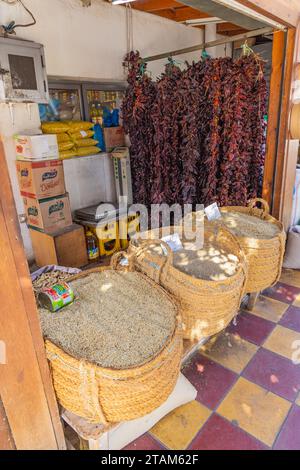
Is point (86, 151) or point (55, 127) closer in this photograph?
point (55, 127)

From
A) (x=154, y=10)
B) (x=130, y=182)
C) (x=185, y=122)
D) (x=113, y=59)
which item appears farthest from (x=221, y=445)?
(x=154, y=10)

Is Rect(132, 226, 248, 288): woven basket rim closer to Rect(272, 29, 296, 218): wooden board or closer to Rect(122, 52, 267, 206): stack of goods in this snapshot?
Rect(272, 29, 296, 218): wooden board

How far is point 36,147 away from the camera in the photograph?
9.97 feet

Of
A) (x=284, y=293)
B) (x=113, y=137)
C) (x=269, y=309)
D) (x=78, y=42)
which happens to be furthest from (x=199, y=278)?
(x=78, y=42)

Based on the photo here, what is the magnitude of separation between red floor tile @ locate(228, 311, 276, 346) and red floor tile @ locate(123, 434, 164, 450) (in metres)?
1.03

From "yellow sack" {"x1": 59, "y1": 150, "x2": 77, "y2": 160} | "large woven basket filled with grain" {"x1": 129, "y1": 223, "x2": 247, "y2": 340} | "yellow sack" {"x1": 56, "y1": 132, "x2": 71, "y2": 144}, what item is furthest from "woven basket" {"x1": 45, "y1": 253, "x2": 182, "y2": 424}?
"yellow sack" {"x1": 56, "y1": 132, "x2": 71, "y2": 144}

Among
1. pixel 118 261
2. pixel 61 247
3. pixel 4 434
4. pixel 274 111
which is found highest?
pixel 274 111

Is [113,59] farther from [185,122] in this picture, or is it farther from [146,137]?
[185,122]

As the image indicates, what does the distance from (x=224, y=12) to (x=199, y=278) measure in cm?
196

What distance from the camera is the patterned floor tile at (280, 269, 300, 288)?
3.00 metres

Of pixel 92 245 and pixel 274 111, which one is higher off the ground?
pixel 274 111

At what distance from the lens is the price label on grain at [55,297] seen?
53.5 inches

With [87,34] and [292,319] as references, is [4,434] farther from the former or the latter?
[87,34]

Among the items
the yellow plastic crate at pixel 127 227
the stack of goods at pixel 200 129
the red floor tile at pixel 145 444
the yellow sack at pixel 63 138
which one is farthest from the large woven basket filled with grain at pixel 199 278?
the yellow sack at pixel 63 138
